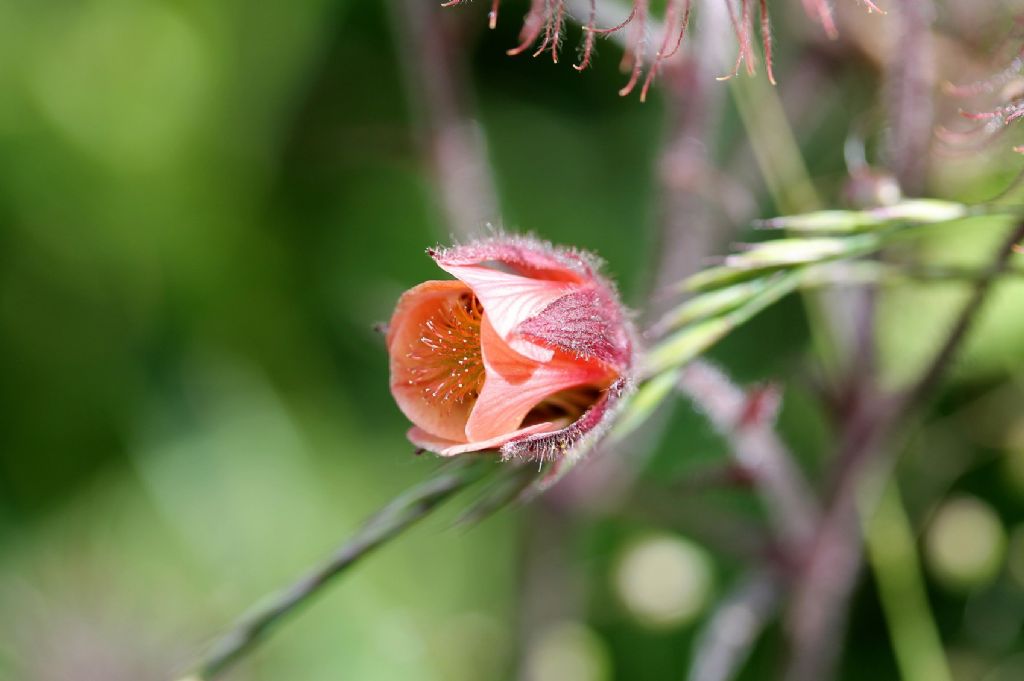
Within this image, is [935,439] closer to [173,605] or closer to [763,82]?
[763,82]

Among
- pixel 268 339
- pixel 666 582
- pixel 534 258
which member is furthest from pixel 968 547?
pixel 268 339

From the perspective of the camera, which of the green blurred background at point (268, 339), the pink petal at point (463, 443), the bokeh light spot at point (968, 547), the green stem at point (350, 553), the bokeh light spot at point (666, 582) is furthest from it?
the green blurred background at point (268, 339)

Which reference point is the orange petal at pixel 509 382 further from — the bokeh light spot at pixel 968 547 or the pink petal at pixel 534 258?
the bokeh light spot at pixel 968 547

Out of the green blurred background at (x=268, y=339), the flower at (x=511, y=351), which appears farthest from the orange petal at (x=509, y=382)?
the green blurred background at (x=268, y=339)

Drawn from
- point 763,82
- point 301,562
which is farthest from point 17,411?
point 763,82

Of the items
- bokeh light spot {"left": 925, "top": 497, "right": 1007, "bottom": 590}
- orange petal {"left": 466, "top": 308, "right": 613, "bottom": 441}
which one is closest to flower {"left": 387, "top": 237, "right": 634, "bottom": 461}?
orange petal {"left": 466, "top": 308, "right": 613, "bottom": 441}

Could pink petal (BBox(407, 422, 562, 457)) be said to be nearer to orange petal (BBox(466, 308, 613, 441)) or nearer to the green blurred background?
orange petal (BBox(466, 308, 613, 441))

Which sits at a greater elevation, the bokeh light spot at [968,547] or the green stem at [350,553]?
the green stem at [350,553]

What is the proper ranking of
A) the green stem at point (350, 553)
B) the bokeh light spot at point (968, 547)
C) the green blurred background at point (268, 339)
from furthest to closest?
the green blurred background at point (268, 339)
the bokeh light spot at point (968, 547)
the green stem at point (350, 553)
